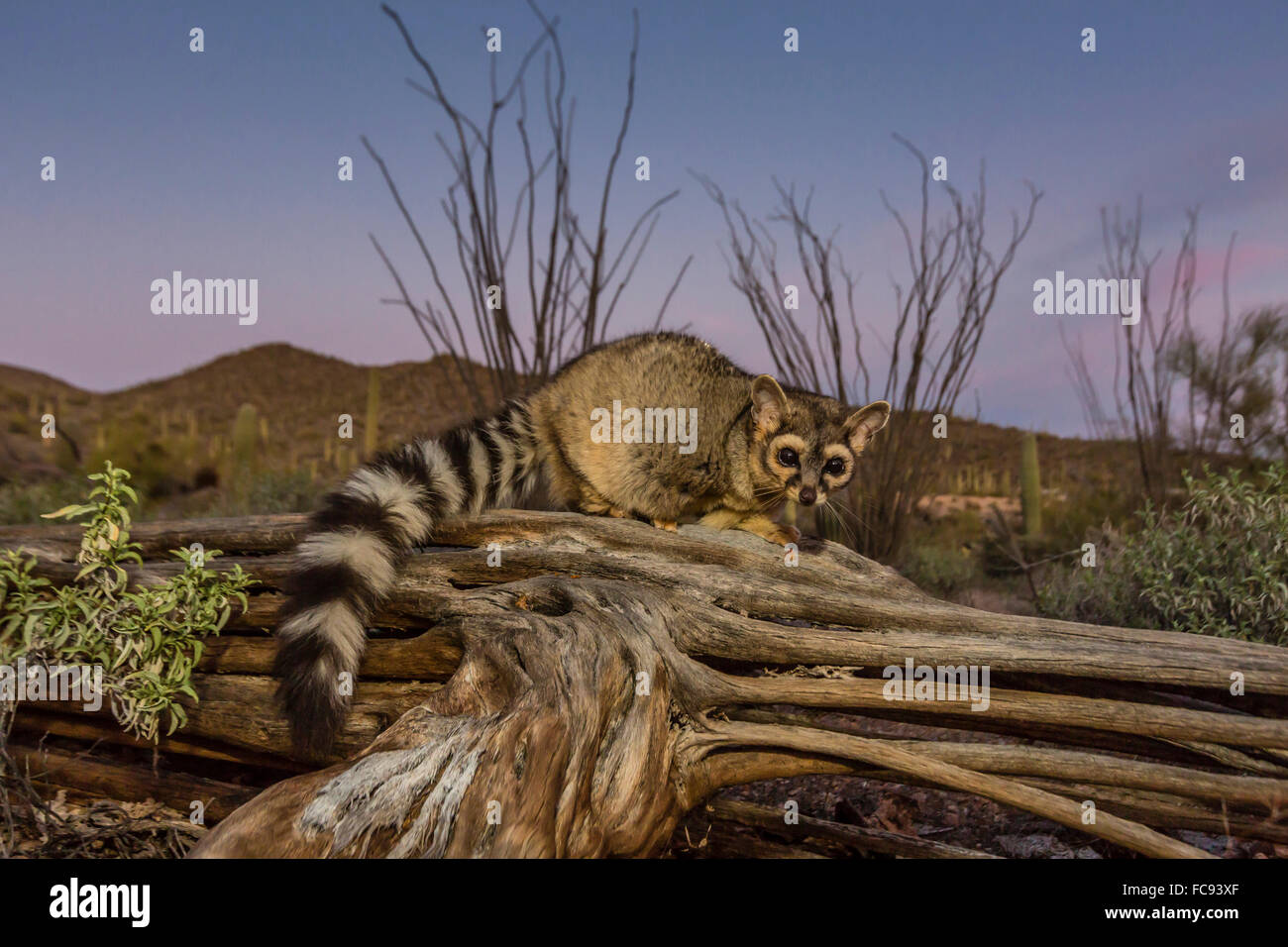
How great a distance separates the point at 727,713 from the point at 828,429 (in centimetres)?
190

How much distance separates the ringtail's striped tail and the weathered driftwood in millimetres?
283

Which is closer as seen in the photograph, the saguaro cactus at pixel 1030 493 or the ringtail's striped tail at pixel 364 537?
the ringtail's striped tail at pixel 364 537

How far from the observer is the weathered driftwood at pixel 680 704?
9.64 ft

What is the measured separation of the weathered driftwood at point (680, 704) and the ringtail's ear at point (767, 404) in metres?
0.77

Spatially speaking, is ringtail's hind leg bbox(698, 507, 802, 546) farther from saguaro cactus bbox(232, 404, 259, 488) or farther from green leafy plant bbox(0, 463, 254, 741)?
saguaro cactus bbox(232, 404, 259, 488)

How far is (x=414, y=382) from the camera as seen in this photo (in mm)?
30312

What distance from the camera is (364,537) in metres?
3.89

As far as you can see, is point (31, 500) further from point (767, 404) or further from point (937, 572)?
point (937, 572)

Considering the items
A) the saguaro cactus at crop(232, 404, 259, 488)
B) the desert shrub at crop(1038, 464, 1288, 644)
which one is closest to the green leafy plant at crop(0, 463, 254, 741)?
the desert shrub at crop(1038, 464, 1288, 644)

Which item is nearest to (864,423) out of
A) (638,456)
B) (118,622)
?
(638,456)

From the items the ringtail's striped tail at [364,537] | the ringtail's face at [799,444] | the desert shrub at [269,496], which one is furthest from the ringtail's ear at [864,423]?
the desert shrub at [269,496]

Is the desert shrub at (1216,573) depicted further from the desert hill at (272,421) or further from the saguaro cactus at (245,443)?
the saguaro cactus at (245,443)

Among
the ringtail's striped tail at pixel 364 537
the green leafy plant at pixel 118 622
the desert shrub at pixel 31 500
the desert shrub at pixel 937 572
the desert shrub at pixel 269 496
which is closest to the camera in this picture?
the ringtail's striped tail at pixel 364 537

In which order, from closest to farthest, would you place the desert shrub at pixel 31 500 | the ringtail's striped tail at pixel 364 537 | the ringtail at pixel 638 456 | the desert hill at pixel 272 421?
the ringtail's striped tail at pixel 364 537 < the ringtail at pixel 638 456 < the desert shrub at pixel 31 500 < the desert hill at pixel 272 421
